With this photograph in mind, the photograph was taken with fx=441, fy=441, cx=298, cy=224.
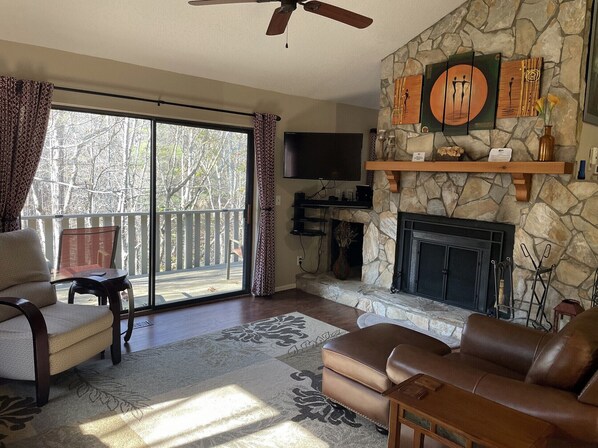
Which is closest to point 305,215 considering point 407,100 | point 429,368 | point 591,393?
point 407,100

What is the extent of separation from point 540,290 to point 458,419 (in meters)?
2.70

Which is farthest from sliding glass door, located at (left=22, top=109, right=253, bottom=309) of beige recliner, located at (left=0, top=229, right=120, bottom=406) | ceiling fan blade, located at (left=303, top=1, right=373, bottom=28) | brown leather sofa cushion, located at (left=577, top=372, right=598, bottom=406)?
brown leather sofa cushion, located at (left=577, top=372, right=598, bottom=406)

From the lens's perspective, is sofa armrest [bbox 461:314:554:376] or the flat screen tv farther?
the flat screen tv

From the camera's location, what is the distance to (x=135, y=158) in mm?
4512

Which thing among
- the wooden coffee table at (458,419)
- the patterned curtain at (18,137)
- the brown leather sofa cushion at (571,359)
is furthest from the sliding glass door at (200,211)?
the brown leather sofa cushion at (571,359)

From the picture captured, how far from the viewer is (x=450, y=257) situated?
4578 mm

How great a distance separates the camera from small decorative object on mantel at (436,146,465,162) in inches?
167

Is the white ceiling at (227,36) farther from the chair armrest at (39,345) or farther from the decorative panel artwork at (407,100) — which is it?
the chair armrest at (39,345)

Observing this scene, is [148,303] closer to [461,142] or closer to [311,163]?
[311,163]

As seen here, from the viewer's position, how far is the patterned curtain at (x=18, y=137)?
3494mm

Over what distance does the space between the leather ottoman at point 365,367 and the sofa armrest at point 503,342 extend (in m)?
0.18

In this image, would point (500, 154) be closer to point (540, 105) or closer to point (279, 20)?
point (540, 105)

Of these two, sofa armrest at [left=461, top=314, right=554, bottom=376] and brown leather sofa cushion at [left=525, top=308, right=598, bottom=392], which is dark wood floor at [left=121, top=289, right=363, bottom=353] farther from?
brown leather sofa cushion at [left=525, top=308, right=598, bottom=392]

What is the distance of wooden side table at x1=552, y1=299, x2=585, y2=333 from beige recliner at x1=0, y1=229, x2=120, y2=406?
337 centimetres
